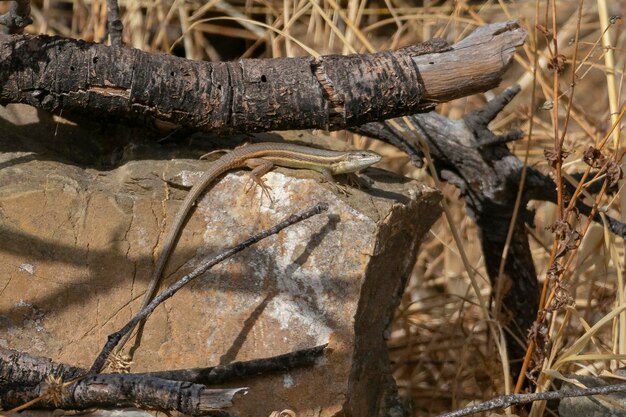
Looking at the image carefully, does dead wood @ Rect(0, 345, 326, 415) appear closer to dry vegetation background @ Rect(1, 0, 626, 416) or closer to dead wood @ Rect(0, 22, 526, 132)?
dead wood @ Rect(0, 22, 526, 132)

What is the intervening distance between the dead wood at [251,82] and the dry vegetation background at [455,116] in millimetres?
439

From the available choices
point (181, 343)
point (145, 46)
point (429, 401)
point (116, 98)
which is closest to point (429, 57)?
point (116, 98)

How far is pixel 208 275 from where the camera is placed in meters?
3.41

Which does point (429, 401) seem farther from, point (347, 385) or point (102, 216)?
point (102, 216)

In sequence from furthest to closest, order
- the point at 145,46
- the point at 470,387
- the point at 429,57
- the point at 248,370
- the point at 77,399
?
the point at 145,46 → the point at 470,387 → the point at 429,57 → the point at 248,370 → the point at 77,399

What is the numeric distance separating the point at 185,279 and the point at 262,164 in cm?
94

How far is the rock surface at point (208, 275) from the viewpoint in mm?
3254

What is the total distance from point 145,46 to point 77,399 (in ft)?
12.3

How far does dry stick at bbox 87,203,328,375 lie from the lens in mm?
2857

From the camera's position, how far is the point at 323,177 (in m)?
3.82

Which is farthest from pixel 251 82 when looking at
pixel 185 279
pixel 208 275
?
pixel 185 279

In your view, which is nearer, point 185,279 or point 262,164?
point 185,279

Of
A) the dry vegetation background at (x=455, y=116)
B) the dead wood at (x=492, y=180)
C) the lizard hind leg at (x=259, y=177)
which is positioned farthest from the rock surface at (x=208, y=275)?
the dry vegetation background at (x=455, y=116)

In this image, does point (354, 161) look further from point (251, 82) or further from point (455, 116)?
point (455, 116)
